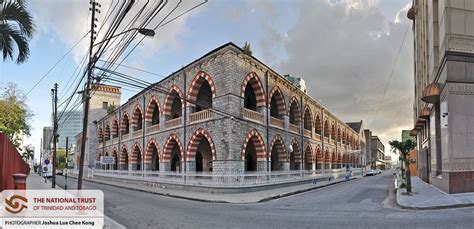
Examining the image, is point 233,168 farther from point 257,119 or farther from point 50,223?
point 50,223

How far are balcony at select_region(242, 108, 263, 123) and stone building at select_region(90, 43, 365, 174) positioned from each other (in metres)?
0.03

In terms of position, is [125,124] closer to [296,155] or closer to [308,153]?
[296,155]

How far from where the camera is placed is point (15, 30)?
46.5ft

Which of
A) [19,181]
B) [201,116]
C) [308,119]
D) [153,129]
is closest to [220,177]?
Answer: [201,116]

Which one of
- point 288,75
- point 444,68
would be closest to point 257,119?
point 444,68

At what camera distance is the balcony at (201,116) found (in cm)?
2391

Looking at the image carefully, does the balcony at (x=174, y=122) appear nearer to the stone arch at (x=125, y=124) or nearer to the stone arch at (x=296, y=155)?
the stone arch at (x=296, y=155)

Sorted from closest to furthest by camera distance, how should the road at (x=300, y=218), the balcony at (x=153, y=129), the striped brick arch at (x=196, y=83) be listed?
the road at (x=300, y=218) → the striped brick arch at (x=196, y=83) → the balcony at (x=153, y=129)

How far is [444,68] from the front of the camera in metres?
17.4

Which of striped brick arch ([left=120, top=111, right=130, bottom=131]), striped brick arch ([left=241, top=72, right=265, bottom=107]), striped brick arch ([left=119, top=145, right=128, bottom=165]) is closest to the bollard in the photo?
striped brick arch ([left=241, top=72, right=265, bottom=107])

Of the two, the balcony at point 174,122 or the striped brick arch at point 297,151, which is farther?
the striped brick arch at point 297,151

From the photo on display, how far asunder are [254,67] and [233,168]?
7.23 metres

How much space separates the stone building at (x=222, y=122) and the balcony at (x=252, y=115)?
3cm

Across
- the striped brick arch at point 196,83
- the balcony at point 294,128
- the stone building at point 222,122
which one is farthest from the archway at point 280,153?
the striped brick arch at point 196,83
